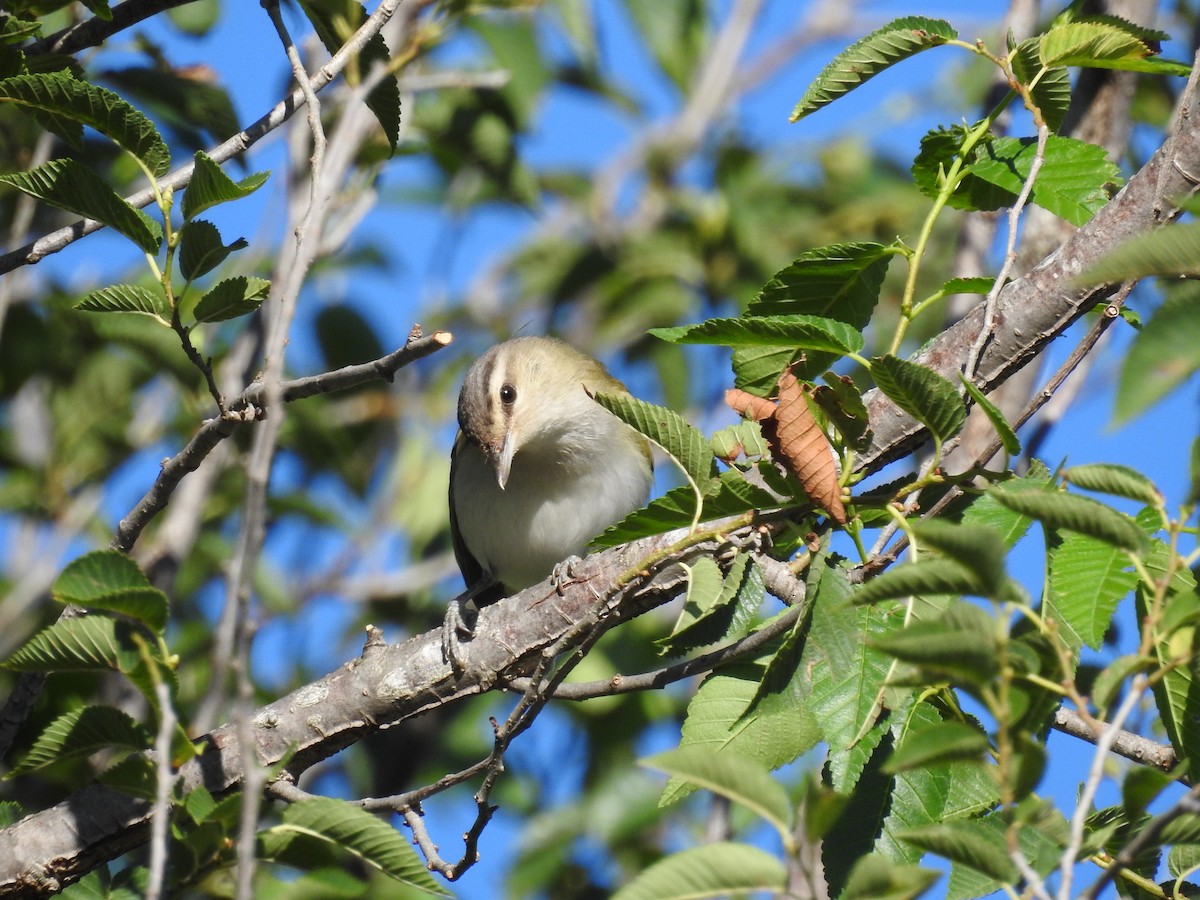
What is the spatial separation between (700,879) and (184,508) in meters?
4.57

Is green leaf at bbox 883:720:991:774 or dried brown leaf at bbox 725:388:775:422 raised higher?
dried brown leaf at bbox 725:388:775:422

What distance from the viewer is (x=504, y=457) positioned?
604 cm

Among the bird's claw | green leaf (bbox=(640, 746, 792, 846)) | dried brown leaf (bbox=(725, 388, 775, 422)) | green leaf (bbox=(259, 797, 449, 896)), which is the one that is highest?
dried brown leaf (bbox=(725, 388, 775, 422))

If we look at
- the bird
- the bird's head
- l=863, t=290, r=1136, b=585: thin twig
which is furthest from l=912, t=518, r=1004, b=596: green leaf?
the bird

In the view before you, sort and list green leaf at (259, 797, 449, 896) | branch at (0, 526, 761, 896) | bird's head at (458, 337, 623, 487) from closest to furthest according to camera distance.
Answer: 1. green leaf at (259, 797, 449, 896)
2. branch at (0, 526, 761, 896)
3. bird's head at (458, 337, 623, 487)

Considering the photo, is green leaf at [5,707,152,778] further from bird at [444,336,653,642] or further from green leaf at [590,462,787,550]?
bird at [444,336,653,642]

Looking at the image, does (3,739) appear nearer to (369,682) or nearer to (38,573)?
(369,682)

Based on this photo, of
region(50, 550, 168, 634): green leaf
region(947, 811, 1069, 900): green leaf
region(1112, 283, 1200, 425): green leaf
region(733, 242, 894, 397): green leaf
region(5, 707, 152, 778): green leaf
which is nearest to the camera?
region(1112, 283, 1200, 425): green leaf

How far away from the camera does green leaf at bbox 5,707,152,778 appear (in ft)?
10.1

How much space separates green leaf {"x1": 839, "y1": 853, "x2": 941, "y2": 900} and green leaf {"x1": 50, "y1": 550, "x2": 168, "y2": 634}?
1.53 metres

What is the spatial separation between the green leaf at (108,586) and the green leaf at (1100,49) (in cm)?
271

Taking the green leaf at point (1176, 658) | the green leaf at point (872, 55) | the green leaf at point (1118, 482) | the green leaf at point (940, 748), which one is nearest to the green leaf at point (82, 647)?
the green leaf at point (940, 748)

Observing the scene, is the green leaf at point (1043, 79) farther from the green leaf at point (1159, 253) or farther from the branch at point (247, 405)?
the branch at point (247, 405)

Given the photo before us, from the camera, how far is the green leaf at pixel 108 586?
2.68 m
